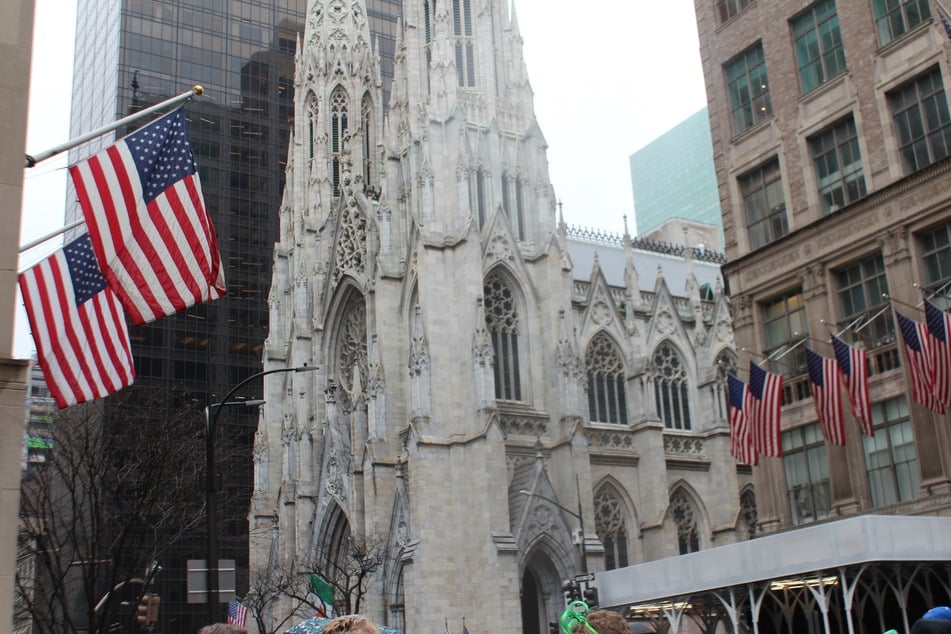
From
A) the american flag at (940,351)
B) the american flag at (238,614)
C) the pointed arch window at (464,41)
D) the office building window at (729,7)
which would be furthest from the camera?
the pointed arch window at (464,41)

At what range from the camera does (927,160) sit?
26266 mm

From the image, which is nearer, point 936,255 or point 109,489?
point 936,255

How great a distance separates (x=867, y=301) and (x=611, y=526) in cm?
2567

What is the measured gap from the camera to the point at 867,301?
27.5 metres

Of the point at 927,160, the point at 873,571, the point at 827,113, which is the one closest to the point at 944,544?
the point at 873,571

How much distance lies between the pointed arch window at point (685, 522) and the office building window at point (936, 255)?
93.5 ft

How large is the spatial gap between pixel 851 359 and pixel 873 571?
4815mm

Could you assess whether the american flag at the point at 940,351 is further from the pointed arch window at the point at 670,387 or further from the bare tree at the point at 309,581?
the pointed arch window at the point at 670,387

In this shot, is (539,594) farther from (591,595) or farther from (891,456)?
(891,456)

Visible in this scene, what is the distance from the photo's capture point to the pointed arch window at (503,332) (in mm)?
49500

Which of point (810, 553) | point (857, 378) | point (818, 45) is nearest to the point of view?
point (810, 553)

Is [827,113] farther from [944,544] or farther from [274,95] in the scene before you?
[274,95]

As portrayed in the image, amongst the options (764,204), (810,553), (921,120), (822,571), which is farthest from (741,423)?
(921,120)

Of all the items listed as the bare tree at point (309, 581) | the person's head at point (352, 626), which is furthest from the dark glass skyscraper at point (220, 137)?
the person's head at point (352, 626)
